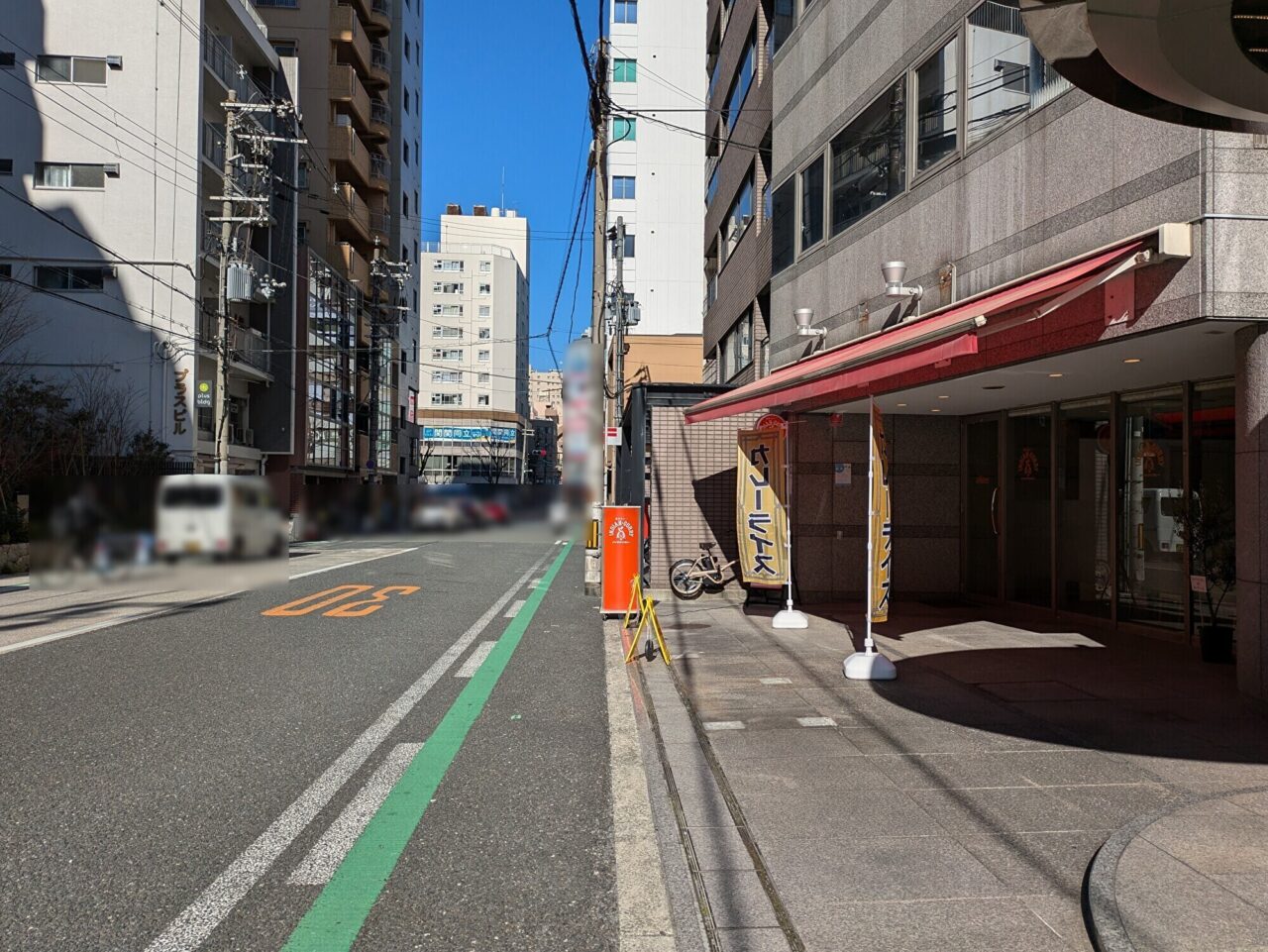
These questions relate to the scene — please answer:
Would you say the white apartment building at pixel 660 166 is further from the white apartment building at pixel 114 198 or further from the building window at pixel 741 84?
the building window at pixel 741 84

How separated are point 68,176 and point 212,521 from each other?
28.6m

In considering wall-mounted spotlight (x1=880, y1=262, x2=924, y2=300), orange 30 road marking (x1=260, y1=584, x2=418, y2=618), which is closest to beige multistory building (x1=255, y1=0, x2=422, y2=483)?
orange 30 road marking (x1=260, y1=584, x2=418, y2=618)

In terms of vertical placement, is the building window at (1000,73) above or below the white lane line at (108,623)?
above

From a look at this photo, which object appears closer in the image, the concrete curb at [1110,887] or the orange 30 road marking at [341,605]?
the concrete curb at [1110,887]

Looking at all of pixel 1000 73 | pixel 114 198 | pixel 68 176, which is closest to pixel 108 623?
pixel 1000 73

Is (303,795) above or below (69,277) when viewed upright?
below

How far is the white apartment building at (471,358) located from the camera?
100 m

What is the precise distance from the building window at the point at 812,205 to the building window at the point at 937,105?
3007mm

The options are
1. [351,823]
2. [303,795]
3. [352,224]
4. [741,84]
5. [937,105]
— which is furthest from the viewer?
[352,224]

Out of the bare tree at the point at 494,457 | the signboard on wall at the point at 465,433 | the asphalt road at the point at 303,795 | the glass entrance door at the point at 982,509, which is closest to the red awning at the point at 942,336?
the asphalt road at the point at 303,795

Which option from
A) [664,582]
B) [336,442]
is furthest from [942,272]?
[336,442]

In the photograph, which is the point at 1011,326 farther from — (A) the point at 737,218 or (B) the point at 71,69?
(B) the point at 71,69

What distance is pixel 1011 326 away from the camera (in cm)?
647

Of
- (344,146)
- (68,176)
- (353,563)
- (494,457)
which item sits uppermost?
(344,146)
